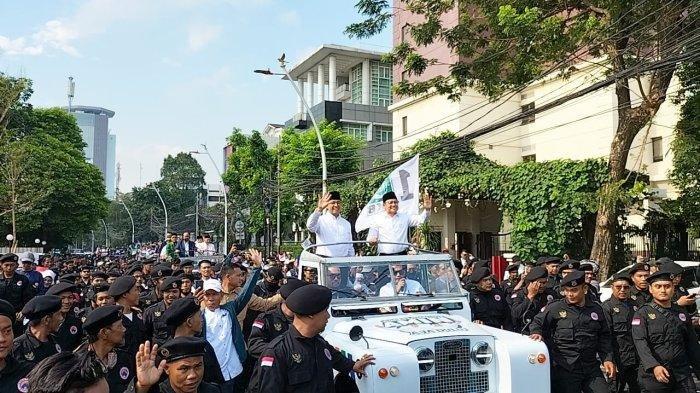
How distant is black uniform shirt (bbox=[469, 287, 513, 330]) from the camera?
8.04m

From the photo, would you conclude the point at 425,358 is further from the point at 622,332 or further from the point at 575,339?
the point at 622,332

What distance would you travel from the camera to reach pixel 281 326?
5941 mm

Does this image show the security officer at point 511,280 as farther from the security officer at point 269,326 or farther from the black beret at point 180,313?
the black beret at point 180,313

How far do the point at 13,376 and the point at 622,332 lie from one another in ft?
19.6

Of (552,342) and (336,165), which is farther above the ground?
(336,165)

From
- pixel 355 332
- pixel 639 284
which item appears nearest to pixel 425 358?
pixel 355 332

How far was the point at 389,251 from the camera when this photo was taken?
8188mm

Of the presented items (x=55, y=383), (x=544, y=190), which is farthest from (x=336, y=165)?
(x=55, y=383)

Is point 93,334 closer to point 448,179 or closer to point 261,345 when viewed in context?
point 261,345

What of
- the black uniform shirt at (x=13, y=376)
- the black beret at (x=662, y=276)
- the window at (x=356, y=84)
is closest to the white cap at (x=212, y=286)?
the black uniform shirt at (x=13, y=376)

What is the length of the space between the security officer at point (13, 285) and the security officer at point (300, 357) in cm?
700

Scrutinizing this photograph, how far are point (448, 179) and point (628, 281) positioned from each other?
59.8 feet

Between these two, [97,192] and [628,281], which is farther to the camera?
[97,192]

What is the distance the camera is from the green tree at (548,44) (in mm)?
13703
